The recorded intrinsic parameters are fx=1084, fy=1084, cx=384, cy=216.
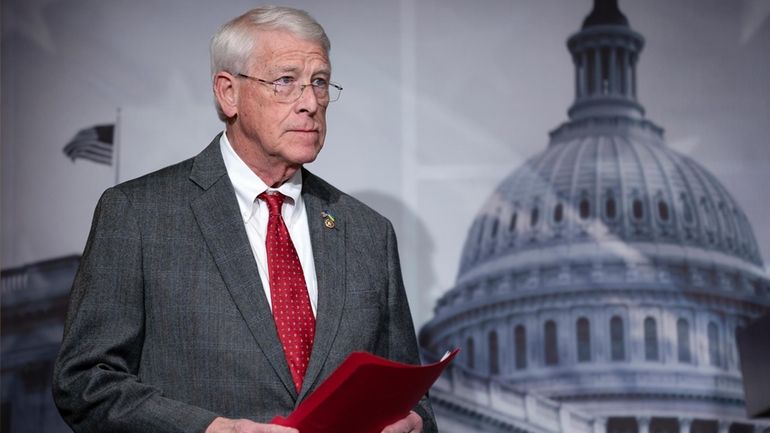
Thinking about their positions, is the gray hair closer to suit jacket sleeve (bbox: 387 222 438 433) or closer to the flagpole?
suit jacket sleeve (bbox: 387 222 438 433)

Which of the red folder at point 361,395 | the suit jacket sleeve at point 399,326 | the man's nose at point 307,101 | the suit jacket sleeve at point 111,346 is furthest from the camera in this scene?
the suit jacket sleeve at point 399,326

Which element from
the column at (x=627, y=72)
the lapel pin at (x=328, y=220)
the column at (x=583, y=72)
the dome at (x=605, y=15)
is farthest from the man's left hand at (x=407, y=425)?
the dome at (x=605, y=15)

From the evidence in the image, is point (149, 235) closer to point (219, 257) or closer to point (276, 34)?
point (219, 257)

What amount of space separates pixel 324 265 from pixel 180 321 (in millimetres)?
412

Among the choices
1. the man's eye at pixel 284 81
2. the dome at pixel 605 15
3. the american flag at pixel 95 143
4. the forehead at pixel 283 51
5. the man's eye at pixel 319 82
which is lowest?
the man's eye at pixel 284 81

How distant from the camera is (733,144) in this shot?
610 centimetres

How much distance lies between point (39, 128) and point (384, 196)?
6.87 ft

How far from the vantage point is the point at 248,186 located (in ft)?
9.35

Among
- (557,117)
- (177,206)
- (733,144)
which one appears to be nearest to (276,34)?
(177,206)

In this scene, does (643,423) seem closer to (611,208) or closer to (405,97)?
(611,208)

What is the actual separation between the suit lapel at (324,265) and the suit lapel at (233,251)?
0.31 feet

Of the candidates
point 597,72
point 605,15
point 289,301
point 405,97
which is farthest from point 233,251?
point 605,15

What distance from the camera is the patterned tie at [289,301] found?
105 inches

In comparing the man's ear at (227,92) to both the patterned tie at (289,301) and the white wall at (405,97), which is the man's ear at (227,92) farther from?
the white wall at (405,97)
